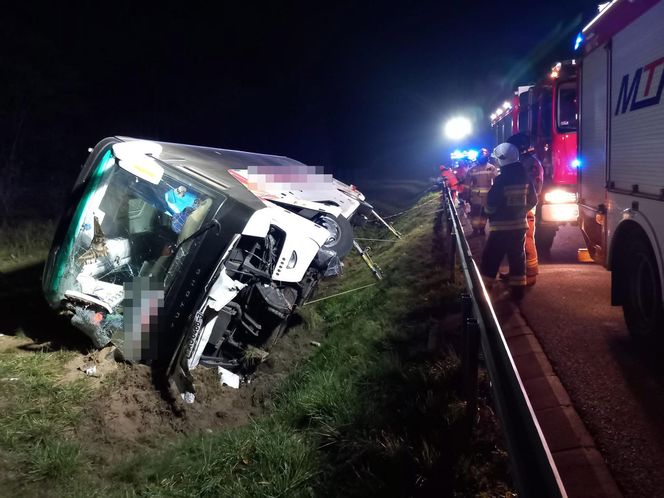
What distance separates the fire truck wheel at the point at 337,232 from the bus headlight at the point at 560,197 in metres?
3.13

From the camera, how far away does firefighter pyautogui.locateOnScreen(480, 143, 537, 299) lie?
529 cm

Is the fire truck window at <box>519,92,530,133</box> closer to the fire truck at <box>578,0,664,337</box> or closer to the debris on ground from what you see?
the fire truck at <box>578,0,664,337</box>

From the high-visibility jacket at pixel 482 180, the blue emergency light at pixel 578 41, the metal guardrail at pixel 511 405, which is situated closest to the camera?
the metal guardrail at pixel 511 405

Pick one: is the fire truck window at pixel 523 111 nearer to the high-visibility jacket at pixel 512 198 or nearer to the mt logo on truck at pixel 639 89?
the high-visibility jacket at pixel 512 198

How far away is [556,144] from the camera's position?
7.75 m

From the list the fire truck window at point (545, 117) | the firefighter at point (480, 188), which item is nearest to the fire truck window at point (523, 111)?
the fire truck window at point (545, 117)

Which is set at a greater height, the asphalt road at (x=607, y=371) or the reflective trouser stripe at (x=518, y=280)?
the reflective trouser stripe at (x=518, y=280)

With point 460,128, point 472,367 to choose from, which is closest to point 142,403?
point 472,367

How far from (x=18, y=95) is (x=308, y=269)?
12.2m

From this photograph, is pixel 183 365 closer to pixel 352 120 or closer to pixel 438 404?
pixel 438 404

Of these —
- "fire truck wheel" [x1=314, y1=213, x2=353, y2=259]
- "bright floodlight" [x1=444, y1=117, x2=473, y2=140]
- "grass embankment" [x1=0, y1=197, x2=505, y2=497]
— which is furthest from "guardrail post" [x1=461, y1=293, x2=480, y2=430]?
"bright floodlight" [x1=444, y1=117, x2=473, y2=140]

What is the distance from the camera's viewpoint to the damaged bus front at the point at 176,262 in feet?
12.6

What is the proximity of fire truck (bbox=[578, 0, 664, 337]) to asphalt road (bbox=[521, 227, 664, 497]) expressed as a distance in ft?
1.01

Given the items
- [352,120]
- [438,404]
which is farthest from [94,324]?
[352,120]
